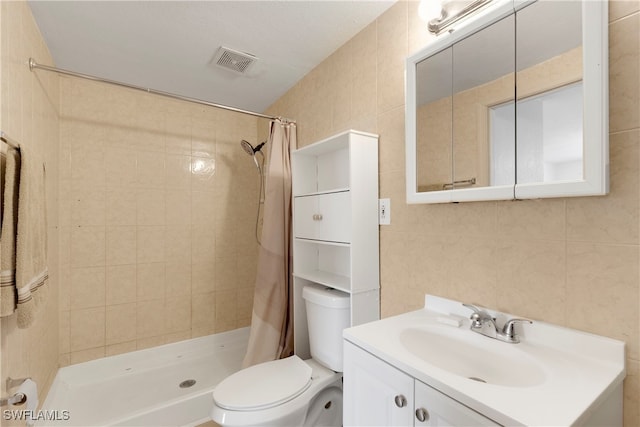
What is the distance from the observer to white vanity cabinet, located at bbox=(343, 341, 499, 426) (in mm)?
729

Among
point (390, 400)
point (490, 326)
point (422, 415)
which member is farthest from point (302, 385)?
point (490, 326)

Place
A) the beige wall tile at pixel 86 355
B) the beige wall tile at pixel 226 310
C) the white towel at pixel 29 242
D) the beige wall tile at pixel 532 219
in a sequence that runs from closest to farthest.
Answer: the beige wall tile at pixel 532 219
the white towel at pixel 29 242
the beige wall tile at pixel 86 355
the beige wall tile at pixel 226 310

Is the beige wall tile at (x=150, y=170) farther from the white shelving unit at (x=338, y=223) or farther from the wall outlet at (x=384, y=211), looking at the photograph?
the wall outlet at (x=384, y=211)

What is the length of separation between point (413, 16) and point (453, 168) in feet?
2.53

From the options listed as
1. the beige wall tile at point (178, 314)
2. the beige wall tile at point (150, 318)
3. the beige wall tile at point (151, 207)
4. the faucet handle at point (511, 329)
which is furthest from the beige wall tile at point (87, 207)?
the faucet handle at point (511, 329)

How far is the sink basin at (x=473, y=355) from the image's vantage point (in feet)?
2.88

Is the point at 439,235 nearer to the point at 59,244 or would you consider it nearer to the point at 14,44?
the point at 14,44

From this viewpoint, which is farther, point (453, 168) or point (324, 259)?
point (324, 259)

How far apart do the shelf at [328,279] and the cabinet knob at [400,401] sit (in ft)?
2.11

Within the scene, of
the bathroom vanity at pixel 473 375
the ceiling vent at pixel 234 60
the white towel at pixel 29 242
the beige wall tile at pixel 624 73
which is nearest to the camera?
the bathroom vanity at pixel 473 375

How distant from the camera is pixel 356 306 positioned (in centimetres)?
A: 148

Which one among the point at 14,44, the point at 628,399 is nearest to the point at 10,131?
the point at 14,44

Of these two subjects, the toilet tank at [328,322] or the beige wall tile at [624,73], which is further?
the toilet tank at [328,322]

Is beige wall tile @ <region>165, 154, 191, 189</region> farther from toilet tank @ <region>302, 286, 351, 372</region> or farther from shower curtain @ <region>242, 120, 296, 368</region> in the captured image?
toilet tank @ <region>302, 286, 351, 372</region>
